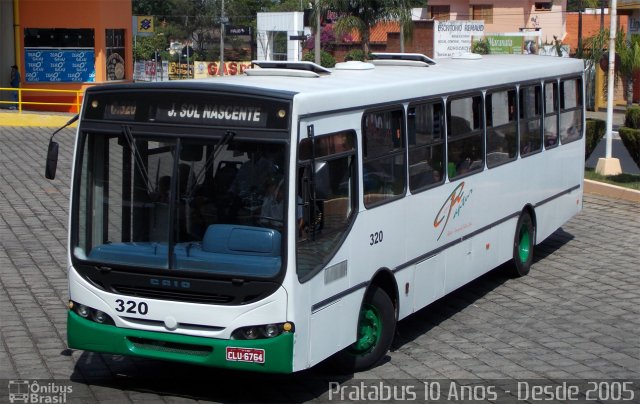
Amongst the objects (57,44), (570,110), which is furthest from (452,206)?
(57,44)

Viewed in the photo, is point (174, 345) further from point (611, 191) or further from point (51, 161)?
point (611, 191)

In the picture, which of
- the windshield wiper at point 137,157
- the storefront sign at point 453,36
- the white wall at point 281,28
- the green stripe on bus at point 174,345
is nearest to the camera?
the green stripe on bus at point 174,345

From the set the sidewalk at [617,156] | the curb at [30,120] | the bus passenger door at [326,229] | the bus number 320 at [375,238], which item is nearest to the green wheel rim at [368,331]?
the bus passenger door at [326,229]

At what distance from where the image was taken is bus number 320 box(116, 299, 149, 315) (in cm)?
791

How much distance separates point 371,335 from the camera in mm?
9133

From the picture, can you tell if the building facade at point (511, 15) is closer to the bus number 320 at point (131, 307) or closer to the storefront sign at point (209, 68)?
the storefront sign at point (209, 68)

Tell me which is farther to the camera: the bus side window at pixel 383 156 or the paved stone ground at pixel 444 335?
the bus side window at pixel 383 156

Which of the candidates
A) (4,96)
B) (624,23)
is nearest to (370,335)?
(4,96)

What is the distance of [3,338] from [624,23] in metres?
51.7

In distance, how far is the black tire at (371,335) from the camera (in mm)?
8930

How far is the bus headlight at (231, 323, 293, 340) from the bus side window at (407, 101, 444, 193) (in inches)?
104

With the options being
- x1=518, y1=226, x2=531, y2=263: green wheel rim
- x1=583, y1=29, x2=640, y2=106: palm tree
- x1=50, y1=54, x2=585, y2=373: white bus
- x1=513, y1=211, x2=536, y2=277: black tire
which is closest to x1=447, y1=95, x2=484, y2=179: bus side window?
x1=50, y1=54, x2=585, y2=373: white bus

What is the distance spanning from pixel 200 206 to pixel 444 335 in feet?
11.6

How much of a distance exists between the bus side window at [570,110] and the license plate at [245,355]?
7.95 m
